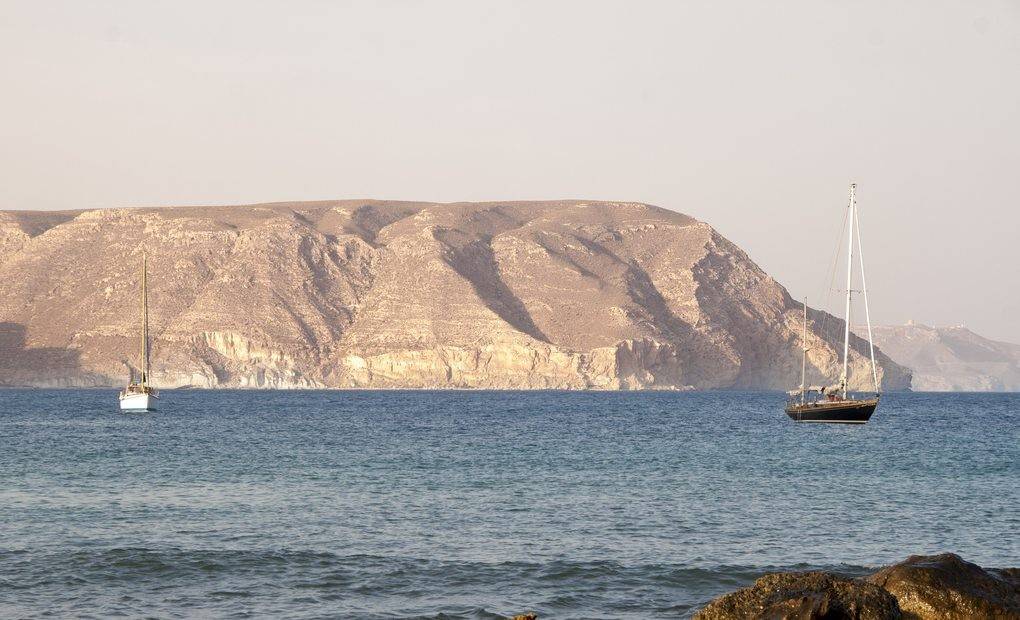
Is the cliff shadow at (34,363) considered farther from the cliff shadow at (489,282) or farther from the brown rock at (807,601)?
the brown rock at (807,601)

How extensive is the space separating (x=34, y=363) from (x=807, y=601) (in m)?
158

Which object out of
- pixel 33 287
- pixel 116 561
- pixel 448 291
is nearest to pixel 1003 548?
pixel 116 561

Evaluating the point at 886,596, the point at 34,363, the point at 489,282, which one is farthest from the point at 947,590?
the point at 489,282

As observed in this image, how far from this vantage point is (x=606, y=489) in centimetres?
3206

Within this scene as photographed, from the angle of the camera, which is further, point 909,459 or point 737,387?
point 737,387

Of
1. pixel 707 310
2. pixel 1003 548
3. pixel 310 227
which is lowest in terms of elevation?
pixel 1003 548

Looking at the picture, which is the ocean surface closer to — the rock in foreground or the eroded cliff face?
the rock in foreground

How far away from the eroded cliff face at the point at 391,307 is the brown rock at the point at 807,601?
14407cm

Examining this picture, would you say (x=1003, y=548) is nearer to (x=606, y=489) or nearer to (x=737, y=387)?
(x=606, y=489)

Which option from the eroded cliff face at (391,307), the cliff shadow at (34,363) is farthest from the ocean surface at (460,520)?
the cliff shadow at (34,363)

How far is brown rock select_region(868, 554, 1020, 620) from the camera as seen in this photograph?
1302 centimetres

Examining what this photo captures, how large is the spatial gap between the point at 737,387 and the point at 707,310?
472 inches

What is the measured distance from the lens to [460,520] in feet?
84.8

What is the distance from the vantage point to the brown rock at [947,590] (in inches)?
512
